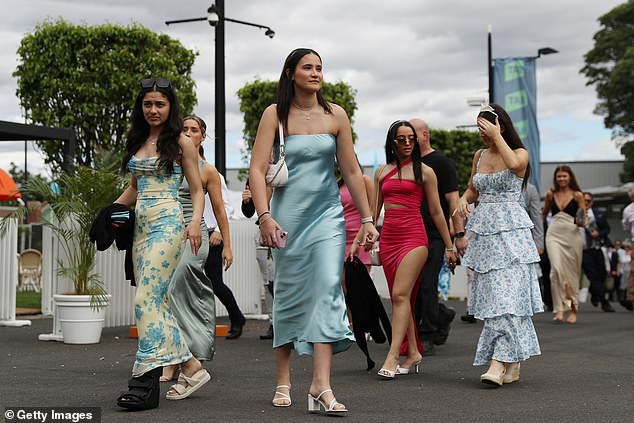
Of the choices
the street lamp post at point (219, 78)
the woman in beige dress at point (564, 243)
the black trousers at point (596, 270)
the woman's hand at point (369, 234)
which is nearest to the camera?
the woman's hand at point (369, 234)

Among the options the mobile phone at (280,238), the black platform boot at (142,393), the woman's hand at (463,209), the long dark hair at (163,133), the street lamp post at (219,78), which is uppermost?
the street lamp post at (219,78)

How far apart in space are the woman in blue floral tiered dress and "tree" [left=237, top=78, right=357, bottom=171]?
120 feet

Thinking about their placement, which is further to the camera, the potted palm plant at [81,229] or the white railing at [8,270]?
the white railing at [8,270]

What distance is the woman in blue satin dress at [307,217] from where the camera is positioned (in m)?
5.75

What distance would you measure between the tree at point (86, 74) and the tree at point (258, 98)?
10.8 metres

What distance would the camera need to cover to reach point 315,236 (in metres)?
5.80

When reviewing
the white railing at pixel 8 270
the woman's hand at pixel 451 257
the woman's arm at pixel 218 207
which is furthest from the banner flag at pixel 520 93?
the woman's arm at pixel 218 207

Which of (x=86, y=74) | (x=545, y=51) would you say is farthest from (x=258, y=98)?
(x=545, y=51)

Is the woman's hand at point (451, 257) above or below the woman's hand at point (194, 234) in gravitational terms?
below

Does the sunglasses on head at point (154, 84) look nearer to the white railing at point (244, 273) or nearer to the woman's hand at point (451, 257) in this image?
the woman's hand at point (451, 257)

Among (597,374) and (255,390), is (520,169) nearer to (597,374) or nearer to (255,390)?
(597,374)

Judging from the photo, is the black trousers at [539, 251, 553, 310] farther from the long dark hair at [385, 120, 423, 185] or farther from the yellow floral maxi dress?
the yellow floral maxi dress

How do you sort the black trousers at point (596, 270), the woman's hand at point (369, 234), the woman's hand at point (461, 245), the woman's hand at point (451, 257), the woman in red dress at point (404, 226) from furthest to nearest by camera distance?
1. the black trousers at point (596, 270)
2. the woman's hand at point (451, 257)
3. the woman's hand at point (461, 245)
4. the woman in red dress at point (404, 226)
5. the woman's hand at point (369, 234)

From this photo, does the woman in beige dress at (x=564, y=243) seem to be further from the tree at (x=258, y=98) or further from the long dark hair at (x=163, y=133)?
the tree at (x=258, y=98)
